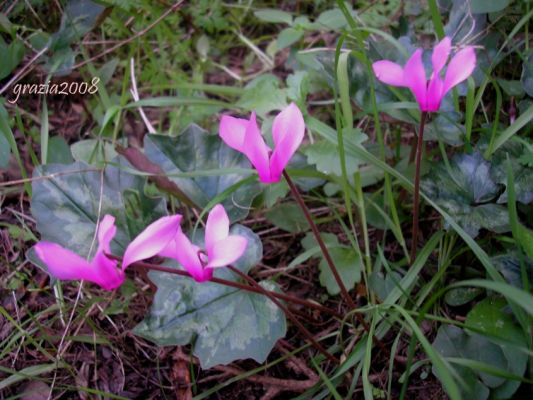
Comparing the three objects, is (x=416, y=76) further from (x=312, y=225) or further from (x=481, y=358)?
(x=481, y=358)

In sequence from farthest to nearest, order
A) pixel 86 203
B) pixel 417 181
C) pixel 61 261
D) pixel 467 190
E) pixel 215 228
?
1. pixel 86 203
2. pixel 467 190
3. pixel 417 181
4. pixel 215 228
5. pixel 61 261

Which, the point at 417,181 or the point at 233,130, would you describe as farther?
the point at 417,181

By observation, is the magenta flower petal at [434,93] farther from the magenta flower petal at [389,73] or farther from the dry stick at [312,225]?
the dry stick at [312,225]

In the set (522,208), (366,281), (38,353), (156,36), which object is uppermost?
(156,36)

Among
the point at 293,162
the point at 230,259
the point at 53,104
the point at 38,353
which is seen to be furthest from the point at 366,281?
the point at 53,104

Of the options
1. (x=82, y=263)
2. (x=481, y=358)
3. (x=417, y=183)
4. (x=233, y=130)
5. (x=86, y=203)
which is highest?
(x=233, y=130)

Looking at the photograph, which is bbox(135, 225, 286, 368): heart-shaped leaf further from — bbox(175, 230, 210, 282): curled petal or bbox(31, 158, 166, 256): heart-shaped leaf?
bbox(175, 230, 210, 282): curled petal

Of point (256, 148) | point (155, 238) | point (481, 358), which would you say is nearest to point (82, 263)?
point (155, 238)

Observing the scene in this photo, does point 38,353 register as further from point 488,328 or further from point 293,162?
point 488,328

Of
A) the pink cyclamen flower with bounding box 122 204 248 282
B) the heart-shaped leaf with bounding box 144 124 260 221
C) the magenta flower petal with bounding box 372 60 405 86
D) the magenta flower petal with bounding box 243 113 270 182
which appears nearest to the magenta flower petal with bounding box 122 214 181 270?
the pink cyclamen flower with bounding box 122 204 248 282
